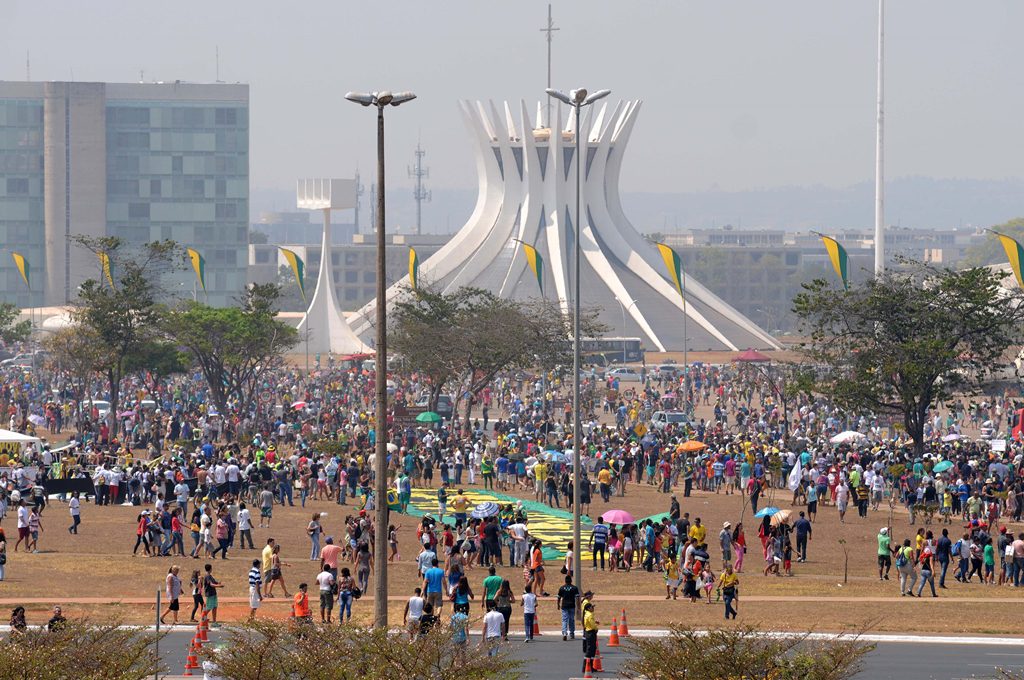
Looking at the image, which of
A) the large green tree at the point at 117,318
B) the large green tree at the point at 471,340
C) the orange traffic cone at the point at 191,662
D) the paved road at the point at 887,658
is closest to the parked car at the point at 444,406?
the large green tree at the point at 471,340

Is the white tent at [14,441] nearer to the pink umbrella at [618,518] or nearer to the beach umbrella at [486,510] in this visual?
the beach umbrella at [486,510]

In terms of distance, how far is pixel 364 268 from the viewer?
610 ft

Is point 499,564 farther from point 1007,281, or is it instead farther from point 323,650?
point 1007,281

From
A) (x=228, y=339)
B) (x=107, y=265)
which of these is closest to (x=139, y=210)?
(x=107, y=265)

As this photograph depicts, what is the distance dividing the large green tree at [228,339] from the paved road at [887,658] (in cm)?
3363

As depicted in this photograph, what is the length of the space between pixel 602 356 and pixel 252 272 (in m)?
119

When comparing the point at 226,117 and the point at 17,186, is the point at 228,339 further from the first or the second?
the point at 17,186

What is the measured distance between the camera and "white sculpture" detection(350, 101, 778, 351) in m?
107

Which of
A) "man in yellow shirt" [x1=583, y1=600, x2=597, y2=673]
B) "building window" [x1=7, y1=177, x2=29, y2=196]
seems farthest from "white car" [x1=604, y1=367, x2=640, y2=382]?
"building window" [x1=7, y1=177, x2=29, y2=196]

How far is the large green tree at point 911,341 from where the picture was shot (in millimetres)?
44500

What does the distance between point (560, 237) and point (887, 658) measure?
87.7 m

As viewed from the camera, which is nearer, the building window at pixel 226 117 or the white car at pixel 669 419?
the white car at pixel 669 419

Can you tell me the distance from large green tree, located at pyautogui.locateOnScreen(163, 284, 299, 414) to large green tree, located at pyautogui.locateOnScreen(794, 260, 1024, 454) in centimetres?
2116

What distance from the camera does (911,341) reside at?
4475 cm
